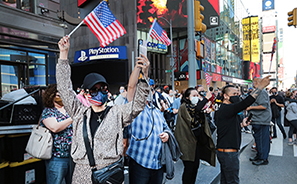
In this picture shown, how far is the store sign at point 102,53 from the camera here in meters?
22.7

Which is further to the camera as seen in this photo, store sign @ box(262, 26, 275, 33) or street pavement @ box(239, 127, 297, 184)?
store sign @ box(262, 26, 275, 33)

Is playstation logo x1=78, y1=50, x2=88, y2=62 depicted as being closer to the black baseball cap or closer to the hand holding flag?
the hand holding flag

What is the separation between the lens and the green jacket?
141 inches

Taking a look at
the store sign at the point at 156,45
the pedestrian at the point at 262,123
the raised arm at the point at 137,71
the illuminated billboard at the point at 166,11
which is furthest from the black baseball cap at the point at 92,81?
the illuminated billboard at the point at 166,11

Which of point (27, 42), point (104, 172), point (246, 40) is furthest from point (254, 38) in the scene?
point (104, 172)

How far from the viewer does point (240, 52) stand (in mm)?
57656

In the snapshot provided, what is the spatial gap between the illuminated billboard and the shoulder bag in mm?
26979

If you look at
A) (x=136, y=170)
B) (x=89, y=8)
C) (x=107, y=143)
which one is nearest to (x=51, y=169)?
(x=136, y=170)

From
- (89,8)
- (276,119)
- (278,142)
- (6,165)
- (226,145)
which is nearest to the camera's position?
(6,165)

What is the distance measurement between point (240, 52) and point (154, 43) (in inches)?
1463

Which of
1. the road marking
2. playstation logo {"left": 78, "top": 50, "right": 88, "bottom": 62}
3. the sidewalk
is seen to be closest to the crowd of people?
the sidewalk

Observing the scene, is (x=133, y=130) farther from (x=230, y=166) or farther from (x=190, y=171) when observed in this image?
(x=230, y=166)

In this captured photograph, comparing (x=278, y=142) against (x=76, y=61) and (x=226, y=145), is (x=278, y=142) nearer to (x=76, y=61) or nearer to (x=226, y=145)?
(x=226, y=145)

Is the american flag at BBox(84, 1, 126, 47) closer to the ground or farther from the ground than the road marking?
farther from the ground
